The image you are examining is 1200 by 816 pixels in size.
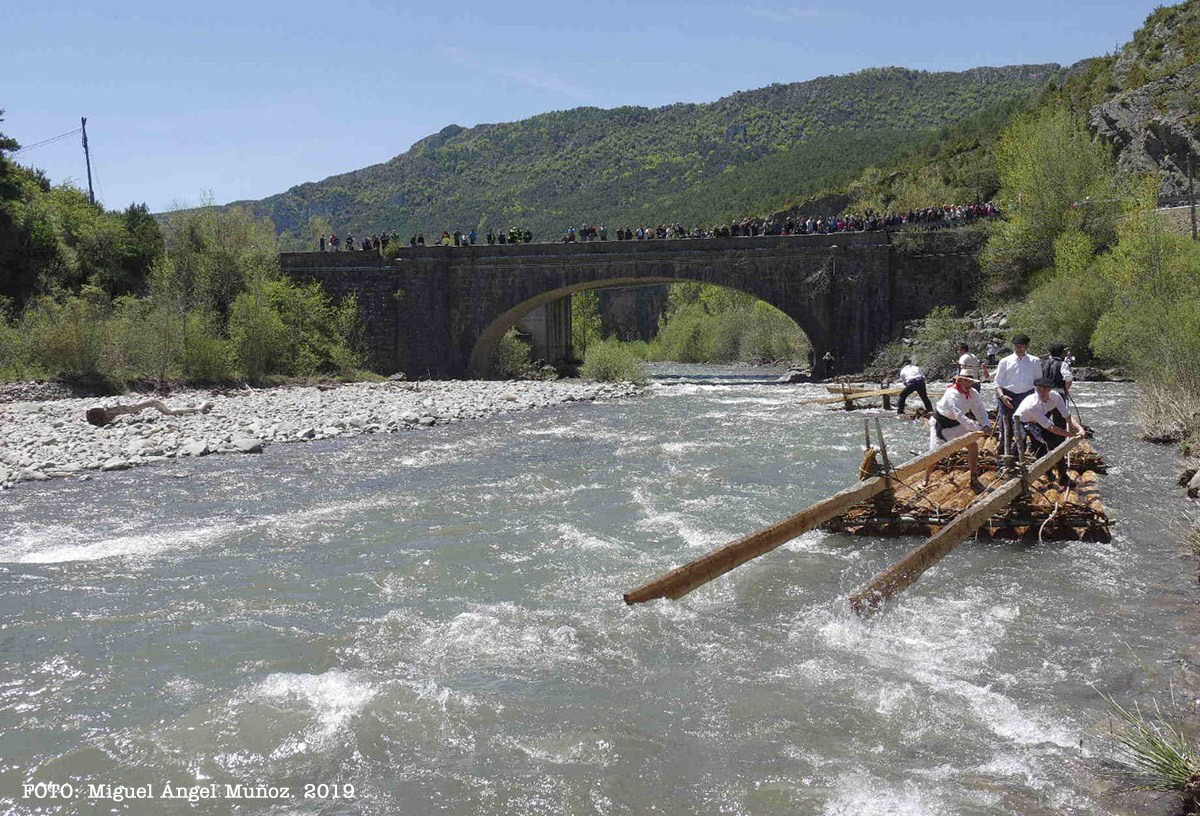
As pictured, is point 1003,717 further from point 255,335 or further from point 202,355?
point 255,335

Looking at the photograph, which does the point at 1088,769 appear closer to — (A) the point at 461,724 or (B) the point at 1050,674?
(B) the point at 1050,674

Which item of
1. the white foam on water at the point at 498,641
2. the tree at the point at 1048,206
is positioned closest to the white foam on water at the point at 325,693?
the white foam on water at the point at 498,641

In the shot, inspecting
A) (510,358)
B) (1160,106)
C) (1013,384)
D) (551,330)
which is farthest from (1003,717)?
(1160,106)

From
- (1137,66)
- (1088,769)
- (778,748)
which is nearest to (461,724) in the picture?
(778,748)

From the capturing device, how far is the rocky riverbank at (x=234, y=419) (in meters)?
20.2

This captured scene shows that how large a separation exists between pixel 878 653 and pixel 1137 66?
2270 inches

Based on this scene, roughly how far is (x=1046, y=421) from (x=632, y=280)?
30689mm

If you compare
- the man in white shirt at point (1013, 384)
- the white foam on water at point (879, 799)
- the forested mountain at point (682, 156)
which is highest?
the forested mountain at point (682, 156)

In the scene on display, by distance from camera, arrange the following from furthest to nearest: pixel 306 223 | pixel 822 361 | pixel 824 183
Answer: pixel 306 223, pixel 824 183, pixel 822 361

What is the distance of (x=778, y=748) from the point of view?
665 cm

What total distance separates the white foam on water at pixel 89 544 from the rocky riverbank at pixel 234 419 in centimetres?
510

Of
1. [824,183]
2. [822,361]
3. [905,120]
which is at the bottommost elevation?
[822,361]

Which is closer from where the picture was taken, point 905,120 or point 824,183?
point 824,183

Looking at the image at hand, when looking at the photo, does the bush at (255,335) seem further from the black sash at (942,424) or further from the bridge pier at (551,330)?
the black sash at (942,424)
